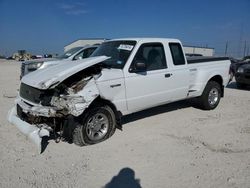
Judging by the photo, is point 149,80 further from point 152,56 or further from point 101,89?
point 101,89

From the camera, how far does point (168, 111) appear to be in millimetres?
7379

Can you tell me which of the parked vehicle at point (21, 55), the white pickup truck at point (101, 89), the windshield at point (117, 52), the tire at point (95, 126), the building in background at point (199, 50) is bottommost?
the parked vehicle at point (21, 55)

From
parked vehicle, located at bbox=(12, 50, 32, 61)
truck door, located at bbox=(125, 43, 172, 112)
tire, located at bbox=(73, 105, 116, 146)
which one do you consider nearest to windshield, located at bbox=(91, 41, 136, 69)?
truck door, located at bbox=(125, 43, 172, 112)

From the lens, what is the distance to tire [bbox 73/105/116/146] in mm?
4609

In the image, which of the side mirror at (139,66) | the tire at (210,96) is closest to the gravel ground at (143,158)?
the tire at (210,96)

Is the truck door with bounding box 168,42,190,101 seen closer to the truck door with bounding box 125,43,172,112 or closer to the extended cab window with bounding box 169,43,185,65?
the extended cab window with bounding box 169,43,185,65

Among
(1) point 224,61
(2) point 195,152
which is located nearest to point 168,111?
(1) point 224,61

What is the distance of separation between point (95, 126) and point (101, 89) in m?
0.74

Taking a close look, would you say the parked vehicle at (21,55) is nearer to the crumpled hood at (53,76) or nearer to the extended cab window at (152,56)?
the extended cab window at (152,56)

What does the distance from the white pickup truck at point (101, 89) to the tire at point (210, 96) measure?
97cm

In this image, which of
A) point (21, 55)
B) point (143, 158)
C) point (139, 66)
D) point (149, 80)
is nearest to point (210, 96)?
point (149, 80)

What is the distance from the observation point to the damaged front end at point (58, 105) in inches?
172

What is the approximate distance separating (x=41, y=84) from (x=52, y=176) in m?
1.61

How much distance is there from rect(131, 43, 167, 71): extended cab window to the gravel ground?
1.42m
